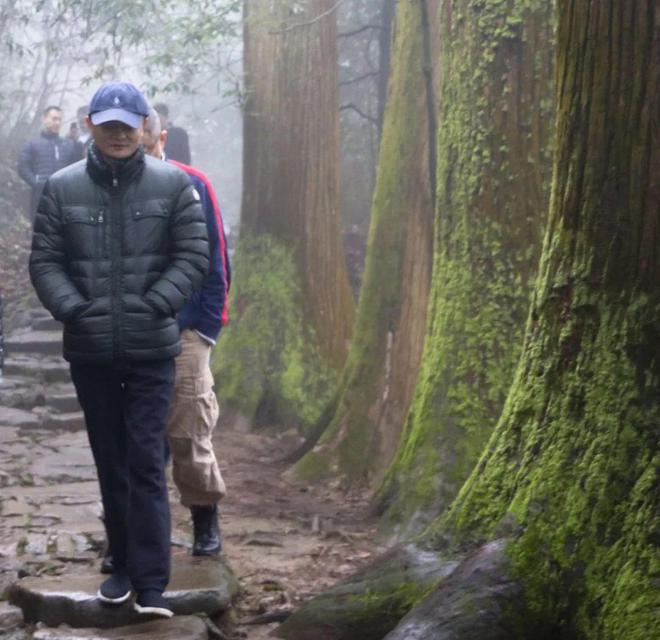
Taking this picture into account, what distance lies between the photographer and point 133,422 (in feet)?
16.3

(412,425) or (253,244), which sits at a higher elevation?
(253,244)

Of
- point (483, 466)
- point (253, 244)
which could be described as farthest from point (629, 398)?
point (253, 244)

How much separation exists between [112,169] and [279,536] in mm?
3353

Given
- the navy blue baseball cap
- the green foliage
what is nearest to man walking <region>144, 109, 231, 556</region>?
the navy blue baseball cap

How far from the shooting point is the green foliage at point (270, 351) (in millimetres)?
11977

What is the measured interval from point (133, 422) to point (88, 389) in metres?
0.23

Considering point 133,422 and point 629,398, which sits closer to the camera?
point 629,398

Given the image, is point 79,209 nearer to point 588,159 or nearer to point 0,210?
point 588,159

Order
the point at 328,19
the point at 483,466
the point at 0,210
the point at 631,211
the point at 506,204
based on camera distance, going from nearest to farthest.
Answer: the point at 631,211, the point at 483,466, the point at 506,204, the point at 328,19, the point at 0,210

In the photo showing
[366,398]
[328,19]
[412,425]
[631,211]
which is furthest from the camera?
[328,19]

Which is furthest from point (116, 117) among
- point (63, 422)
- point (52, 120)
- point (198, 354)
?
point (52, 120)

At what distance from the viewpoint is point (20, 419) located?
37.4ft

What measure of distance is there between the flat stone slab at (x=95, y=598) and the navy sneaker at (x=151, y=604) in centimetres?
8

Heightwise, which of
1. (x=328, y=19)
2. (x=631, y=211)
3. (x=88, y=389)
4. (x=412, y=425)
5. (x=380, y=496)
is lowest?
(x=380, y=496)
